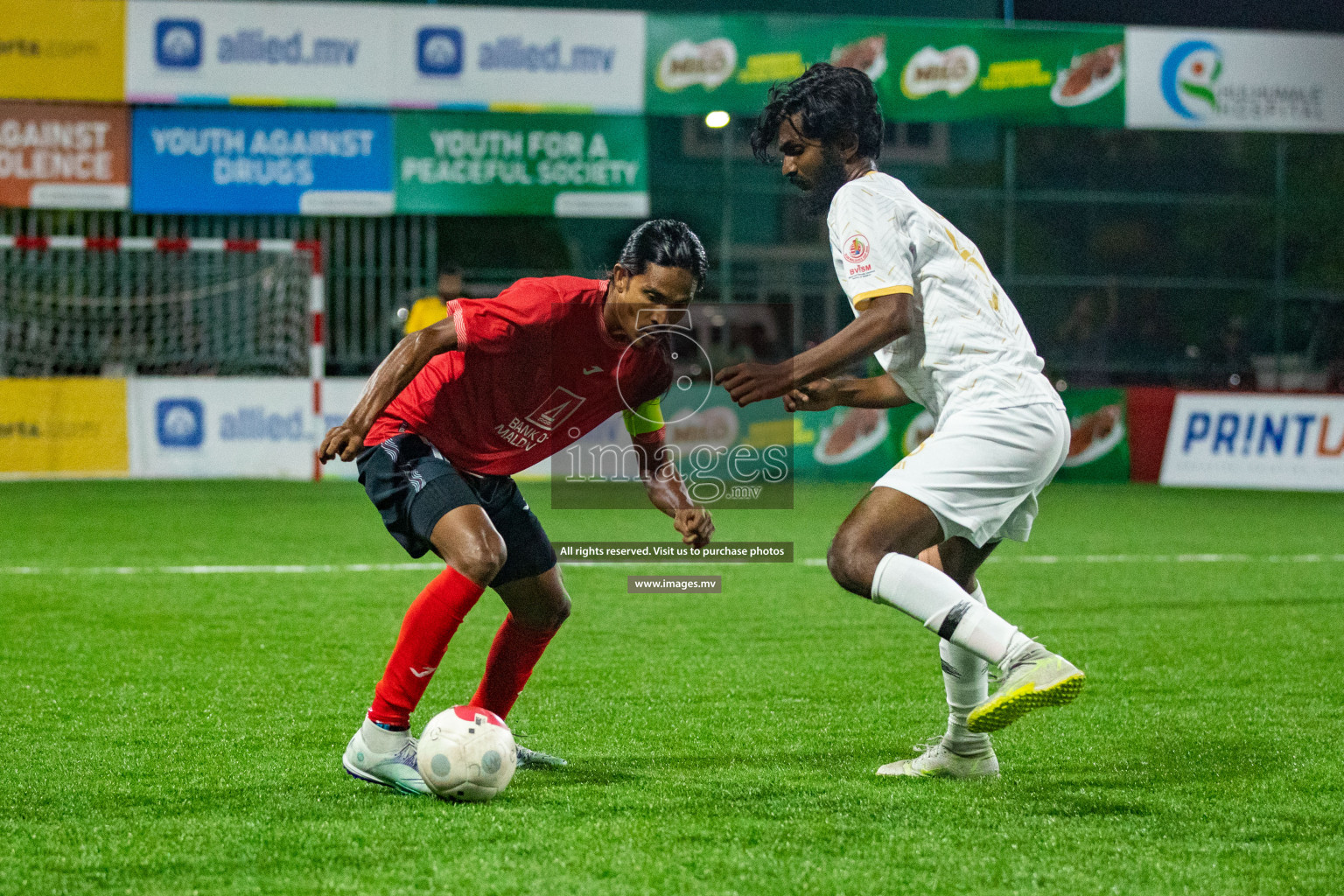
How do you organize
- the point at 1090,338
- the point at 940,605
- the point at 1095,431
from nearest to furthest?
the point at 940,605 → the point at 1095,431 → the point at 1090,338

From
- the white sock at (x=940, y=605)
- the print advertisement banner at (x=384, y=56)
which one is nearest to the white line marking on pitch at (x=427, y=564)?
the white sock at (x=940, y=605)

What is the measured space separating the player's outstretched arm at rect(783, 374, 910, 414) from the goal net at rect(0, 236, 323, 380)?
1266 centimetres

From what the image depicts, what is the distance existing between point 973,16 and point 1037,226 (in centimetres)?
640

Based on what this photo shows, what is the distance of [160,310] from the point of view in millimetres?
16625

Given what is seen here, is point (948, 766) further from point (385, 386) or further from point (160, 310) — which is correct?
point (160, 310)

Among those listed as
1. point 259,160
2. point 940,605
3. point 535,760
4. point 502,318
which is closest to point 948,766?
point 940,605

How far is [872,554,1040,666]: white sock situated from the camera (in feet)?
11.9

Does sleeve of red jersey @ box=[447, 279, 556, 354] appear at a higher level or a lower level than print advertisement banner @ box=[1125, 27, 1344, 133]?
lower

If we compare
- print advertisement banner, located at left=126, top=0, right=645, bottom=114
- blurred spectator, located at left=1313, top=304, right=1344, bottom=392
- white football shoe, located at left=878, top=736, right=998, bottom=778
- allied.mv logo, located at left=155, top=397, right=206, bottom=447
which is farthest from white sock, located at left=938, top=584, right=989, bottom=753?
blurred spectator, located at left=1313, top=304, right=1344, bottom=392

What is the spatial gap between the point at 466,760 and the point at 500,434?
98 centimetres

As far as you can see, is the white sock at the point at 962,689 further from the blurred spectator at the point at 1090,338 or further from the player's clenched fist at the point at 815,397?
the blurred spectator at the point at 1090,338

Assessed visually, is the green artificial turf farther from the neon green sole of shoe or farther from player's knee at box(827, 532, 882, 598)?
player's knee at box(827, 532, 882, 598)

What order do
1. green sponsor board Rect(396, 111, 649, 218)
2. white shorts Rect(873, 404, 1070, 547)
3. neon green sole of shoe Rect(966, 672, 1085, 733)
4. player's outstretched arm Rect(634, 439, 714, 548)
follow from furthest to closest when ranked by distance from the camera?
1. green sponsor board Rect(396, 111, 649, 218)
2. player's outstretched arm Rect(634, 439, 714, 548)
3. white shorts Rect(873, 404, 1070, 547)
4. neon green sole of shoe Rect(966, 672, 1085, 733)

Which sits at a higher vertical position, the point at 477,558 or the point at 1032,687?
the point at 477,558
